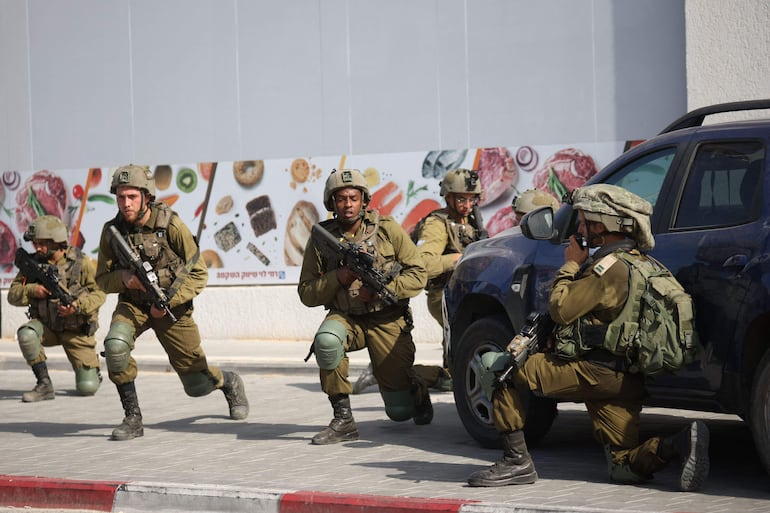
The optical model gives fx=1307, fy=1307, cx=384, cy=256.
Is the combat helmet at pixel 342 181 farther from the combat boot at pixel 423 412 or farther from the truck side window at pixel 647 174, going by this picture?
the truck side window at pixel 647 174

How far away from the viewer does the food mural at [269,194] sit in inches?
632

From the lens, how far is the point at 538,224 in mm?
7270

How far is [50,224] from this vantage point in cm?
1182

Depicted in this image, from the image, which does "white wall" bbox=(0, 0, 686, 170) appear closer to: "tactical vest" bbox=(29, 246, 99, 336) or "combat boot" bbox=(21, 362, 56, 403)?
"tactical vest" bbox=(29, 246, 99, 336)

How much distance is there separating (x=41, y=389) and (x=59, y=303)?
3.41 ft

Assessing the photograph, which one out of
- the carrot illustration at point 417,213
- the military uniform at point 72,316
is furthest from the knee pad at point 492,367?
the carrot illustration at point 417,213

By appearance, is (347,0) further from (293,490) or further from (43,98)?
(293,490)

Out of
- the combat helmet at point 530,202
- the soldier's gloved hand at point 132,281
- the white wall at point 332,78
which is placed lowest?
the soldier's gloved hand at point 132,281

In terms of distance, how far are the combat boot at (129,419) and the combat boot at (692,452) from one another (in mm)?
4388

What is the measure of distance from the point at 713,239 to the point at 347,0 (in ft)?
36.5

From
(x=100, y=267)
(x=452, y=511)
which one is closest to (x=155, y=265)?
(x=100, y=267)

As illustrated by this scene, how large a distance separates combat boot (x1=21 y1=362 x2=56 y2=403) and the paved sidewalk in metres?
0.25

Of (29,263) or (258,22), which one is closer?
(29,263)

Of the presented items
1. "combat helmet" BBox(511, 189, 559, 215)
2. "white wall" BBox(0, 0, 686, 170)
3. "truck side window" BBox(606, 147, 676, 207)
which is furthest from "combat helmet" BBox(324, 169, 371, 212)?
"white wall" BBox(0, 0, 686, 170)
